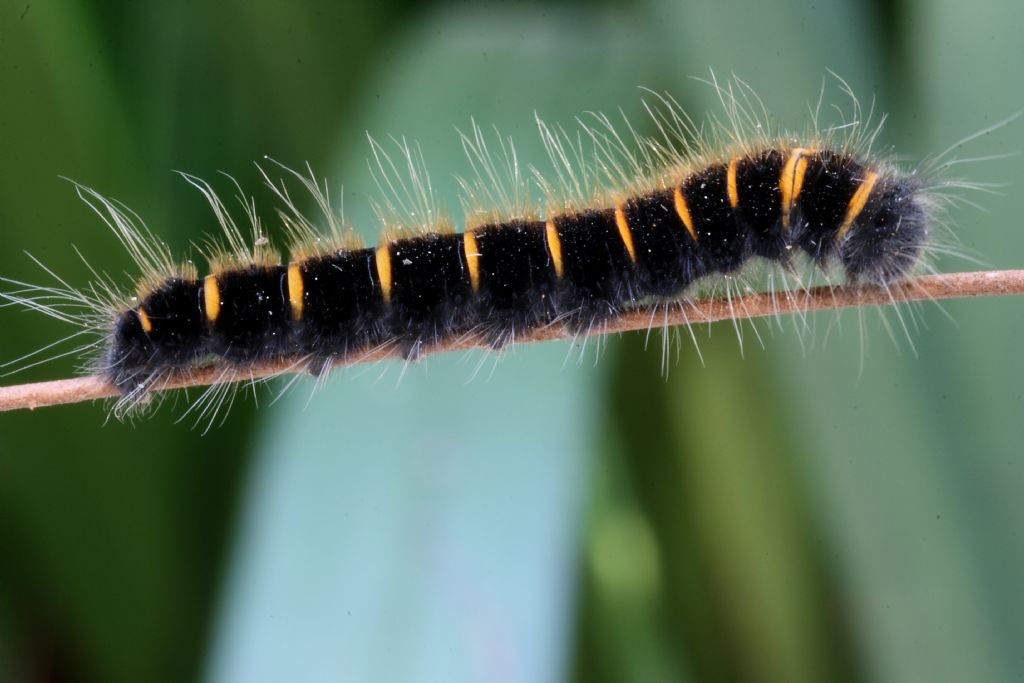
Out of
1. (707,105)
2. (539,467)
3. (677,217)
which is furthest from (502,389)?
(707,105)

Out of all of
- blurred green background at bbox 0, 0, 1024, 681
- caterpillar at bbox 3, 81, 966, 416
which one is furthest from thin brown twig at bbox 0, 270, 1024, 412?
blurred green background at bbox 0, 0, 1024, 681

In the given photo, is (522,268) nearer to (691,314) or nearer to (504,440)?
(691,314)

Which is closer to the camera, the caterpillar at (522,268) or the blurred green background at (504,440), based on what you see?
the caterpillar at (522,268)

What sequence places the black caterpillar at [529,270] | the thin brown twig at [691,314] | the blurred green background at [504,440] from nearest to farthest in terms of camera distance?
1. the thin brown twig at [691,314]
2. the black caterpillar at [529,270]
3. the blurred green background at [504,440]

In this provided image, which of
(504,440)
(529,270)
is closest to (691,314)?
(529,270)

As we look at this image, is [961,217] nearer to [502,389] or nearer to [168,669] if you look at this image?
[502,389]

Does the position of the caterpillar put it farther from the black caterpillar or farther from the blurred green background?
the blurred green background

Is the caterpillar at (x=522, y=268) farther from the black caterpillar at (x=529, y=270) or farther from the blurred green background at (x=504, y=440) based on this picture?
the blurred green background at (x=504, y=440)

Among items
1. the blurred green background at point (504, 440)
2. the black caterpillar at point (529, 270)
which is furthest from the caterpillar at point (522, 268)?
the blurred green background at point (504, 440)
